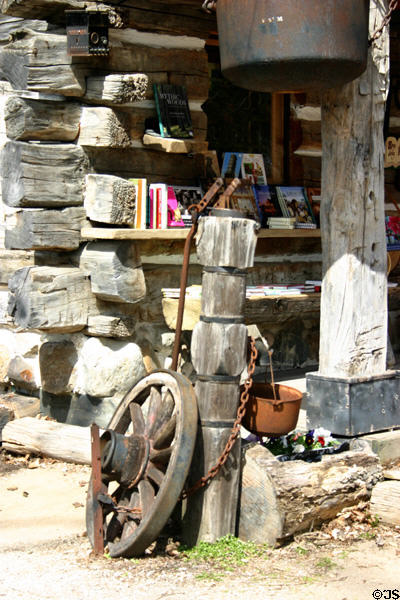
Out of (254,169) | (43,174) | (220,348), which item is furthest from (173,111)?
(220,348)

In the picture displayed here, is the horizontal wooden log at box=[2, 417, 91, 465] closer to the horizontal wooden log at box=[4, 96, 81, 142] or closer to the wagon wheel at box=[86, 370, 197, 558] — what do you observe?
the wagon wheel at box=[86, 370, 197, 558]

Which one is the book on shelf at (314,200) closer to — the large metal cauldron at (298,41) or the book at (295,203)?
the book at (295,203)

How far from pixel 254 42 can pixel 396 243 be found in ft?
12.3

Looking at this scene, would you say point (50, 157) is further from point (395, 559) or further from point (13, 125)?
point (395, 559)

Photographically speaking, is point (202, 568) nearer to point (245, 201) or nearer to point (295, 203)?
point (245, 201)

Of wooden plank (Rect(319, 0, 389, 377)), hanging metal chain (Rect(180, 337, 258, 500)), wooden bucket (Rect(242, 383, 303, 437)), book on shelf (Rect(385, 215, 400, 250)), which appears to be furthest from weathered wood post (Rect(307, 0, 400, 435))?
book on shelf (Rect(385, 215, 400, 250))

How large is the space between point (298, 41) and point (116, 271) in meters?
2.15

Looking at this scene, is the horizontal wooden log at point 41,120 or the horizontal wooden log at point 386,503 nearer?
the horizontal wooden log at point 386,503

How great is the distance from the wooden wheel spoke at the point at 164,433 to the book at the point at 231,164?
3.32 meters

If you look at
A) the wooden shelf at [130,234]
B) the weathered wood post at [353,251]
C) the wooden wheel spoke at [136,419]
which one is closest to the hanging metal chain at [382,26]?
the weathered wood post at [353,251]

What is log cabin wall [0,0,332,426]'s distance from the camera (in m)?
6.23

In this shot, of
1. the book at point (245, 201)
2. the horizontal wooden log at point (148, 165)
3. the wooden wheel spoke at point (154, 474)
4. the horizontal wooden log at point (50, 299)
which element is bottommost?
the wooden wheel spoke at point (154, 474)

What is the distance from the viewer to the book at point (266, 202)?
7270 mm

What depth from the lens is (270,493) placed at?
437 cm
